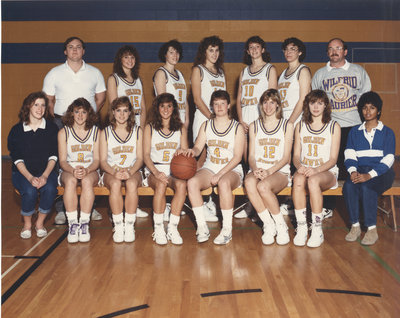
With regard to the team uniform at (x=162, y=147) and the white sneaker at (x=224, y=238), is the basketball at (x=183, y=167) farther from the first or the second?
the white sneaker at (x=224, y=238)

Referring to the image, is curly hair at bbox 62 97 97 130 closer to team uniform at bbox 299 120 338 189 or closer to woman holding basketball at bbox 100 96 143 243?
woman holding basketball at bbox 100 96 143 243

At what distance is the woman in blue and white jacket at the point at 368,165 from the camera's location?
335cm

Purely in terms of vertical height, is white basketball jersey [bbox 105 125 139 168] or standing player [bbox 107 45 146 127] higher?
standing player [bbox 107 45 146 127]

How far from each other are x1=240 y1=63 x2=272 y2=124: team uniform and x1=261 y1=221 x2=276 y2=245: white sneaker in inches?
37.3

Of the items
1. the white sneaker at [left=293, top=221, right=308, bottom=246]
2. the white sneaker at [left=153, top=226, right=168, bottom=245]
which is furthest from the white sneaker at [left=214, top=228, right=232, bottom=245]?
the white sneaker at [left=293, top=221, right=308, bottom=246]

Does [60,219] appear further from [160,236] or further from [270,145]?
[270,145]

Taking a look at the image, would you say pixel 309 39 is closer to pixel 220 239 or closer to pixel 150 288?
pixel 220 239

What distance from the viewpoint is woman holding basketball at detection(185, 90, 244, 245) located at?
3.32 meters

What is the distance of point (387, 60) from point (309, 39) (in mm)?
1257

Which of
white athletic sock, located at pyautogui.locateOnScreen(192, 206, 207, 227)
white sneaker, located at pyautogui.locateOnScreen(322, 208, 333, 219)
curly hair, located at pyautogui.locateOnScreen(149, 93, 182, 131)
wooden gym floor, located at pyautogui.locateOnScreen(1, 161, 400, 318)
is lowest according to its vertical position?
wooden gym floor, located at pyautogui.locateOnScreen(1, 161, 400, 318)

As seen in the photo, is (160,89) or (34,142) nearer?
(34,142)

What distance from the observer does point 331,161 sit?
11.1 feet

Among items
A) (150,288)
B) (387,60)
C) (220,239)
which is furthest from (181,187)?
(387,60)

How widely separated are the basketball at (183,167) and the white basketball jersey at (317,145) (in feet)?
2.91
